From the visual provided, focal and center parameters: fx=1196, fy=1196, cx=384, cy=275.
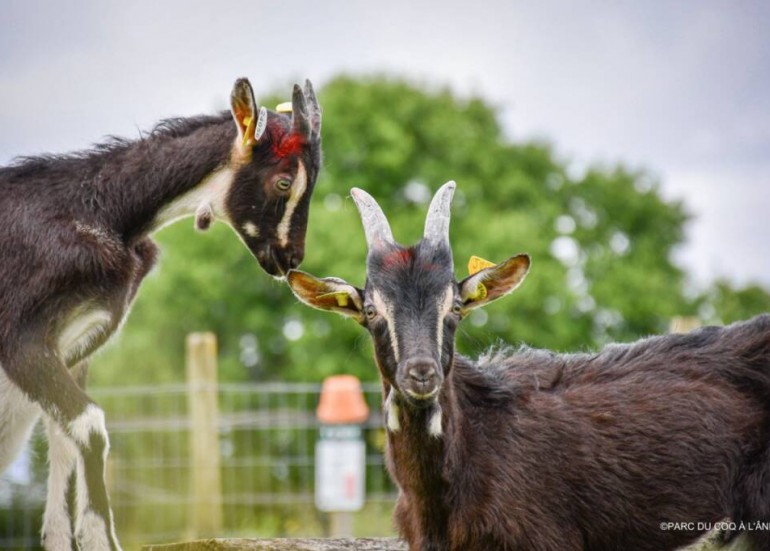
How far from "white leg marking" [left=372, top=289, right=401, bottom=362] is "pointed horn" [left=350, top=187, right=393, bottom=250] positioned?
0.39 m

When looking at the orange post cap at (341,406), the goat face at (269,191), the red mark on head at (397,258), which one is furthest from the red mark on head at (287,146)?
the orange post cap at (341,406)

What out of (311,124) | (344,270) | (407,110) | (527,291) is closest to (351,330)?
(344,270)

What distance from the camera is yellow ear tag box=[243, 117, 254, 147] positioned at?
7.51m

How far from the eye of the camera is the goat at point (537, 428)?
20.0 feet

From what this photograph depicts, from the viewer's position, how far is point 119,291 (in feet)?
24.0

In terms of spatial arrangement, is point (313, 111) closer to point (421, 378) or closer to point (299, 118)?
point (299, 118)

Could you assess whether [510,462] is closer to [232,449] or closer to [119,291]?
[119,291]

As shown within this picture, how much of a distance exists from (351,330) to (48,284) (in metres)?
20.0

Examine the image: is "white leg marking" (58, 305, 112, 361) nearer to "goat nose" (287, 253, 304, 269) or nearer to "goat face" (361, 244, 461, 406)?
"goat nose" (287, 253, 304, 269)

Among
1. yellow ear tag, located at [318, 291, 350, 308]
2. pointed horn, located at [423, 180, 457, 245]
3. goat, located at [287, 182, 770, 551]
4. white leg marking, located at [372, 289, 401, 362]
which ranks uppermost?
pointed horn, located at [423, 180, 457, 245]

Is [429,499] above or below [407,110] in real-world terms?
below

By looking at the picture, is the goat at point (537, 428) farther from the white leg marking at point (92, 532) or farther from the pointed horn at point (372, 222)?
the white leg marking at point (92, 532)

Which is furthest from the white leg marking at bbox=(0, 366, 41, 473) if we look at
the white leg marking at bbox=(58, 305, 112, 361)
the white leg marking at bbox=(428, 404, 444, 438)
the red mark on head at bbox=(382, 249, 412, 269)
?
the white leg marking at bbox=(428, 404, 444, 438)

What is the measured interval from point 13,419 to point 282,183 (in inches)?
86.7
